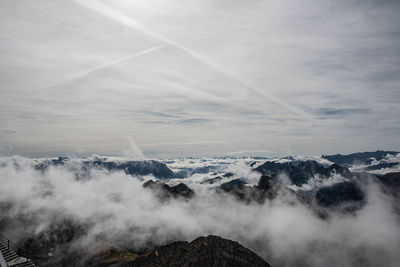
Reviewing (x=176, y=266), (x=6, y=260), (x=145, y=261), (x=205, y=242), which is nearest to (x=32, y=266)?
(x=6, y=260)

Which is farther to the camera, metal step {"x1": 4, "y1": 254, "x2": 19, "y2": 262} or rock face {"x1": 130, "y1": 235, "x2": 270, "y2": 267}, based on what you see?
rock face {"x1": 130, "y1": 235, "x2": 270, "y2": 267}

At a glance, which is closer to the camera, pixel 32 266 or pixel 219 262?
pixel 32 266

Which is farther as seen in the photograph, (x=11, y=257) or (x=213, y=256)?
(x=213, y=256)

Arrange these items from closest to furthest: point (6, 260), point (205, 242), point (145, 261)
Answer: point (6, 260) < point (205, 242) < point (145, 261)

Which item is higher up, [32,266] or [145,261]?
[32,266]

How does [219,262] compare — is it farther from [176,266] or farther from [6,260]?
[6,260]

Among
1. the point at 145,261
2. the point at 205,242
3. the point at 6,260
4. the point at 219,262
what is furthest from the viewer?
the point at 145,261

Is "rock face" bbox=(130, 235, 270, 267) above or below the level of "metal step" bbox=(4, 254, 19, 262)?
below

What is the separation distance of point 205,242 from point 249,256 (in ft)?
85.7

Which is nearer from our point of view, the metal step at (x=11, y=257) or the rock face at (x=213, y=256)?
the metal step at (x=11, y=257)

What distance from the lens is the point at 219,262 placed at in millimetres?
139375

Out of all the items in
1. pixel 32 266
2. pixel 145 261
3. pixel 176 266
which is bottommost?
pixel 145 261

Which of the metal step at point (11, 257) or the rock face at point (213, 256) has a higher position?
the metal step at point (11, 257)

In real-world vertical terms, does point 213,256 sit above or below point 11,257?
below
